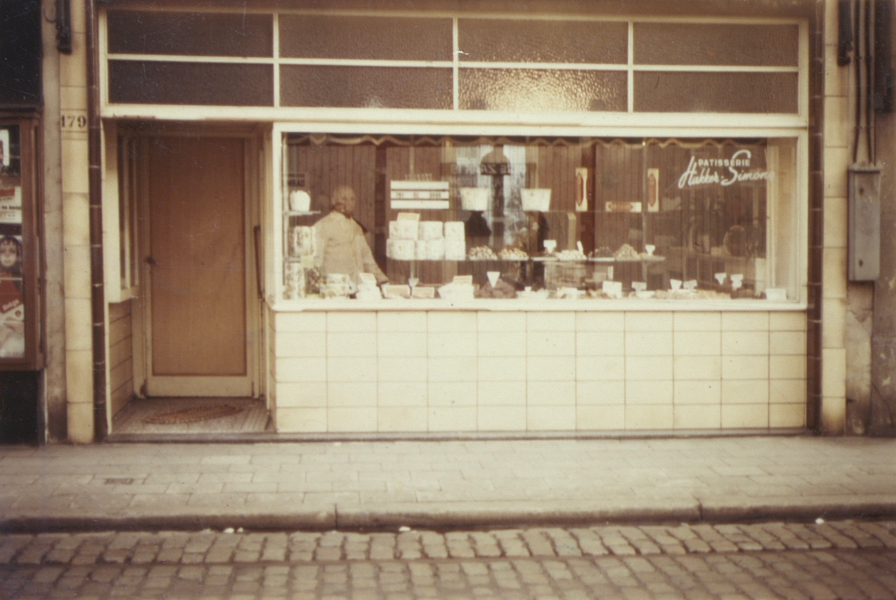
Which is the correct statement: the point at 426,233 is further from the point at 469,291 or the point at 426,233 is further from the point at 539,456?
the point at 539,456

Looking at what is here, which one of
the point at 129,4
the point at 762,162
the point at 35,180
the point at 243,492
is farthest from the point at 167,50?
the point at 762,162

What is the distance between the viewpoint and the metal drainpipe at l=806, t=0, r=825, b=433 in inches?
324

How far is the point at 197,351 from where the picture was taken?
9.81m

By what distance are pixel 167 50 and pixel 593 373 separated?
4.50 meters

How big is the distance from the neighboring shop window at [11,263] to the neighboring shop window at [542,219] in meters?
2.14

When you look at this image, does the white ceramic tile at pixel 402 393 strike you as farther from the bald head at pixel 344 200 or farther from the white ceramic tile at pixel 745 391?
the white ceramic tile at pixel 745 391

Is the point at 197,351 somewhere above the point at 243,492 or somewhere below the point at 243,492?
above

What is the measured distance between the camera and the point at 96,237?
7.85 metres

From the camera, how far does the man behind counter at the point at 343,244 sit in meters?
8.46

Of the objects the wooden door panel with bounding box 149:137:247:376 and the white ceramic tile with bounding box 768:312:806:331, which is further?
the wooden door panel with bounding box 149:137:247:376

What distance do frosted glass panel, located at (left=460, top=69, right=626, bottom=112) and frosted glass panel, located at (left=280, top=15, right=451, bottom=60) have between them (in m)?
0.36

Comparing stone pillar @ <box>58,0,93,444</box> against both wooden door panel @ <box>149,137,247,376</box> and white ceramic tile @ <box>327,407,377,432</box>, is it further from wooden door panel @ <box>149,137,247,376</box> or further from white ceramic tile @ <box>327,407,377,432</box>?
white ceramic tile @ <box>327,407,377,432</box>

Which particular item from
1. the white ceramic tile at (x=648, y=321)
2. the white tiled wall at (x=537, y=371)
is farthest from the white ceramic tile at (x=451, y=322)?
the white ceramic tile at (x=648, y=321)

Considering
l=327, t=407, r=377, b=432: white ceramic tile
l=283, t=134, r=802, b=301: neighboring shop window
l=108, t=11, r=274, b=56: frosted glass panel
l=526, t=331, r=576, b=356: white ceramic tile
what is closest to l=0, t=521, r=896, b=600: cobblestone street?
l=327, t=407, r=377, b=432: white ceramic tile
